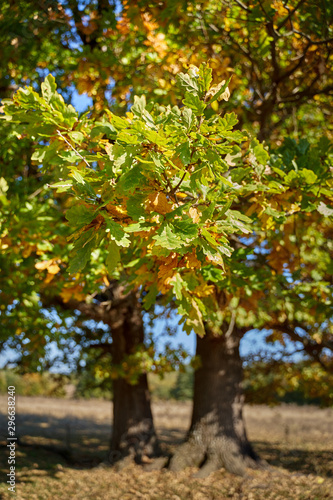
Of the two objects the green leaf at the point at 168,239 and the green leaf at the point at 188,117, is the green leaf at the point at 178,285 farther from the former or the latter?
the green leaf at the point at 188,117

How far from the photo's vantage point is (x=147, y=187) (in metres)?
2.38

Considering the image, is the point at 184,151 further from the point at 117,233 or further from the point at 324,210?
the point at 324,210

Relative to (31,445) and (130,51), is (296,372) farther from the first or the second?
(130,51)

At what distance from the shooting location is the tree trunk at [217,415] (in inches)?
292

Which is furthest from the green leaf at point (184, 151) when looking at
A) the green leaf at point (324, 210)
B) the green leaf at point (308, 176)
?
the green leaf at point (324, 210)

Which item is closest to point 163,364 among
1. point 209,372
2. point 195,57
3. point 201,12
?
point 209,372

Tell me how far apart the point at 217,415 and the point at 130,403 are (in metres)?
1.92

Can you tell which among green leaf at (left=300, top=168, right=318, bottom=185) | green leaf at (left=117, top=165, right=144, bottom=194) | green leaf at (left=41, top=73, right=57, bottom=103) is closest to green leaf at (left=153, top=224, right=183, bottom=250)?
green leaf at (left=117, top=165, right=144, bottom=194)

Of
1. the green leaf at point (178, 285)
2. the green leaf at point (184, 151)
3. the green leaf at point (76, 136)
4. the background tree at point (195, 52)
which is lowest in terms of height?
the green leaf at point (178, 285)

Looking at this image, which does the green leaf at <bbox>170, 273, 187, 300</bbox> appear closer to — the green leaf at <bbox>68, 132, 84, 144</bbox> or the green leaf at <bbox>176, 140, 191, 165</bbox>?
the green leaf at <bbox>176, 140, 191, 165</bbox>

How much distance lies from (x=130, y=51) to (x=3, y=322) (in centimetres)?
462

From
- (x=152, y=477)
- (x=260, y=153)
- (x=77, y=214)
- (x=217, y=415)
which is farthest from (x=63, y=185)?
(x=217, y=415)

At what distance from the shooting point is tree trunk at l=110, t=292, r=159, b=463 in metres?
8.31

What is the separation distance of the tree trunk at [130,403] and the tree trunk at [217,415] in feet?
3.65
